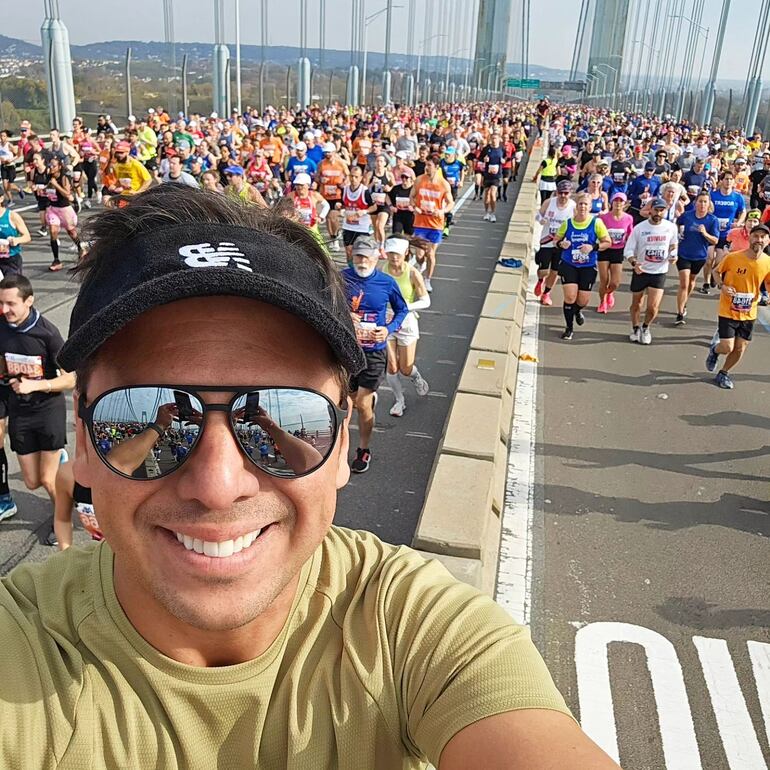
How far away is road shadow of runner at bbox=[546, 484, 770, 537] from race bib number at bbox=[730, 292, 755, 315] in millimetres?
3397

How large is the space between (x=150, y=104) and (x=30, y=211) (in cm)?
1755

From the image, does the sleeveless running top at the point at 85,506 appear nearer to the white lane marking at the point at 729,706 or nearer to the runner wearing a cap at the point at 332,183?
the white lane marking at the point at 729,706

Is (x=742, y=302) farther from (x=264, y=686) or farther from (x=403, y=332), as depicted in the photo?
(x=264, y=686)

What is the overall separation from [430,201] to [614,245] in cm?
364

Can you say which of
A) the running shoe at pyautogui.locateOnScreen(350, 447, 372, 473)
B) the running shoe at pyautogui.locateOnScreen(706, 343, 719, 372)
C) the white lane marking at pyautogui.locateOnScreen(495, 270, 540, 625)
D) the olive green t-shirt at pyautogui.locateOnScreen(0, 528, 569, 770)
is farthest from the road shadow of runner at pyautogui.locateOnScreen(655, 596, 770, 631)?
the running shoe at pyautogui.locateOnScreen(706, 343, 719, 372)

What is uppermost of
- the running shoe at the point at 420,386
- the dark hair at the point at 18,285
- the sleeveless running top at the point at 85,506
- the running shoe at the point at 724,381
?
the dark hair at the point at 18,285

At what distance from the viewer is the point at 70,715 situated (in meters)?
A: 1.35

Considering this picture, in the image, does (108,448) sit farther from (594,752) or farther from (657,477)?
(657,477)

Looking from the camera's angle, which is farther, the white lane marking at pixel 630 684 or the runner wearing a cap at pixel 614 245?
the runner wearing a cap at pixel 614 245

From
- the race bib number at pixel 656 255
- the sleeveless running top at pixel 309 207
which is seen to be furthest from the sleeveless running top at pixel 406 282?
the race bib number at pixel 656 255

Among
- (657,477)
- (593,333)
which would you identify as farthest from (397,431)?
(593,333)

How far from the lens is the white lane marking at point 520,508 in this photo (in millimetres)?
5164

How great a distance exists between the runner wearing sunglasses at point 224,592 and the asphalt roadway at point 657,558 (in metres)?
2.92

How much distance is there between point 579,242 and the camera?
11844 mm
